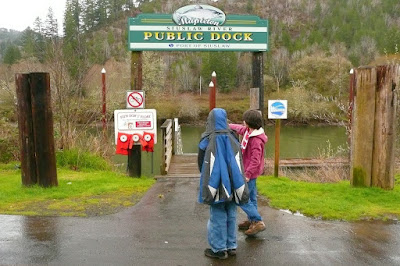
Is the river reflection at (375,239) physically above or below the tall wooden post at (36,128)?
below

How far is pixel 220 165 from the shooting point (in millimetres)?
4391

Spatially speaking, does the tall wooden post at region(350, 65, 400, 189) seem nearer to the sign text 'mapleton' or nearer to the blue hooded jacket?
the sign text 'mapleton'

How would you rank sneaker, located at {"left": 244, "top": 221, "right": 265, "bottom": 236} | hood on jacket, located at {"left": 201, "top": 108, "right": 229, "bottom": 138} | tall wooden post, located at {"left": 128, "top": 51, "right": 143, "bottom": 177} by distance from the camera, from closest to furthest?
1. hood on jacket, located at {"left": 201, "top": 108, "right": 229, "bottom": 138}
2. sneaker, located at {"left": 244, "top": 221, "right": 265, "bottom": 236}
3. tall wooden post, located at {"left": 128, "top": 51, "right": 143, "bottom": 177}

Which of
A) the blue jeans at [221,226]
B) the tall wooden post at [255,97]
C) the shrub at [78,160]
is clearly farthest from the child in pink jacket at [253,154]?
the shrub at [78,160]

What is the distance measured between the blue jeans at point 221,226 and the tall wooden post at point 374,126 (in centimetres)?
345

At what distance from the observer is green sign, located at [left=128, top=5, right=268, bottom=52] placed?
9.29 m

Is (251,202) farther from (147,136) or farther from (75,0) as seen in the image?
(75,0)

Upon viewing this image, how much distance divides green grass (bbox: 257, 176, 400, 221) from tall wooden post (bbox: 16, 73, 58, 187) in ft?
11.7

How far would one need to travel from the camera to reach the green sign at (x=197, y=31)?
30.5 feet

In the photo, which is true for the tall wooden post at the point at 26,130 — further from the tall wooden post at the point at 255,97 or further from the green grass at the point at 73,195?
the tall wooden post at the point at 255,97

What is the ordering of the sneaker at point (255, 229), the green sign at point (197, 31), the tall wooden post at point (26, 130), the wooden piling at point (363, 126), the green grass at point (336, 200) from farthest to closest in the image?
the green sign at point (197, 31), the tall wooden post at point (26, 130), the wooden piling at point (363, 126), the green grass at point (336, 200), the sneaker at point (255, 229)

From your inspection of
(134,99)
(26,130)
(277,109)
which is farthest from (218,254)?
(134,99)

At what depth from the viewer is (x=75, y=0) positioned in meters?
87.5

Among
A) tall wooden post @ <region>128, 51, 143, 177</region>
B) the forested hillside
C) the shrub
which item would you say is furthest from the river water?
tall wooden post @ <region>128, 51, 143, 177</region>
